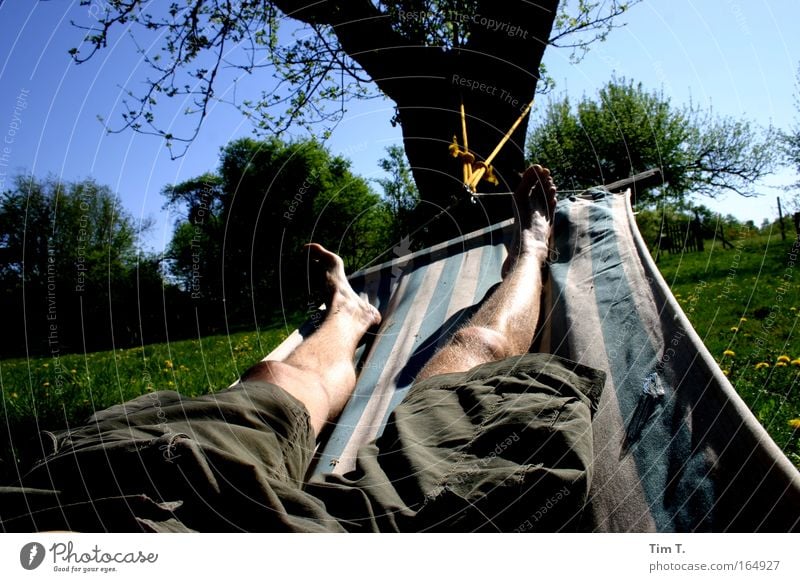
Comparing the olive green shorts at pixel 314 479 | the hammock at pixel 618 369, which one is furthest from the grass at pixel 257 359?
→ the hammock at pixel 618 369

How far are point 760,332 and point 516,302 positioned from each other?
3.47ft

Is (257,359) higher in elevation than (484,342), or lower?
lower

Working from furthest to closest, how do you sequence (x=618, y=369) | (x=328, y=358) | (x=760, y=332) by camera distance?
1. (x=760, y=332)
2. (x=328, y=358)
3. (x=618, y=369)

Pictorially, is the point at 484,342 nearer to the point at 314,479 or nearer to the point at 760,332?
the point at 314,479

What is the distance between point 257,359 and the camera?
2.47 meters

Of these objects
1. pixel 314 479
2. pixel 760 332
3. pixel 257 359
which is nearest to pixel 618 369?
pixel 314 479

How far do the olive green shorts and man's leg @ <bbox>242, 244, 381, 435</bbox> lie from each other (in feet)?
0.69

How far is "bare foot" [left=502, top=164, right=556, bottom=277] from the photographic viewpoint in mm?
1639

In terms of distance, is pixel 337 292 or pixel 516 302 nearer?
pixel 516 302

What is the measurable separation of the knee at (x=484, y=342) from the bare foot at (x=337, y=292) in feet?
1.32

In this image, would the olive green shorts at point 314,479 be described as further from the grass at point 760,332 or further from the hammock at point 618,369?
the grass at point 760,332

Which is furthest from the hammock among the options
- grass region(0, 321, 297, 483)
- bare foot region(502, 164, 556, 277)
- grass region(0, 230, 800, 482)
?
grass region(0, 321, 297, 483)

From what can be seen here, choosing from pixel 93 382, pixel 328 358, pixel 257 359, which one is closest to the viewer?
pixel 328 358
